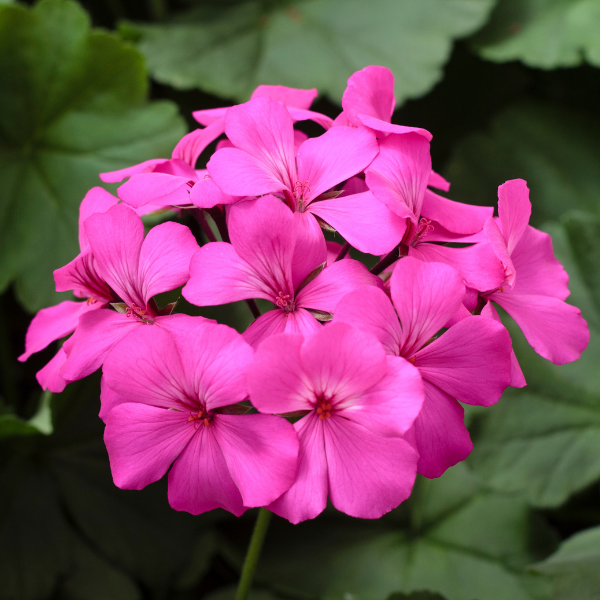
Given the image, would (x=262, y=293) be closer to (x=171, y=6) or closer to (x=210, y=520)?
(x=210, y=520)

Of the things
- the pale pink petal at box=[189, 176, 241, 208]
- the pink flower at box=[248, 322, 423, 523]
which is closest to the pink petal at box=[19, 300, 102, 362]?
the pale pink petal at box=[189, 176, 241, 208]

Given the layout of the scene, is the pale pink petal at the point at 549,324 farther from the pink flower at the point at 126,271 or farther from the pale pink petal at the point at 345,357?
the pink flower at the point at 126,271

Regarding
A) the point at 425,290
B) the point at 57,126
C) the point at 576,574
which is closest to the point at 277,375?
the point at 425,290

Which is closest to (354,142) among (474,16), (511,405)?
(511,405)

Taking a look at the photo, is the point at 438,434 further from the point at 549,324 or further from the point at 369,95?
the point at 369,95

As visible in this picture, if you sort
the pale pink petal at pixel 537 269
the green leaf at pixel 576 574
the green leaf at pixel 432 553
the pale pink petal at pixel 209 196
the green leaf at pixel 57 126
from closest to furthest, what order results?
the pale pink petal at pixel 209 196 < the pale pink petal at pixel 537 269 < the green leaf at pixel 576 574 < the green leaf at pixel 432 553 < the green leaf at pixel 57 126

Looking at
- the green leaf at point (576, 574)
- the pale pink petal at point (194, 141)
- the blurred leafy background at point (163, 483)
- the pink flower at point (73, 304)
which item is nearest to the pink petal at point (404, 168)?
the pale pink petal at point (194, 141)
